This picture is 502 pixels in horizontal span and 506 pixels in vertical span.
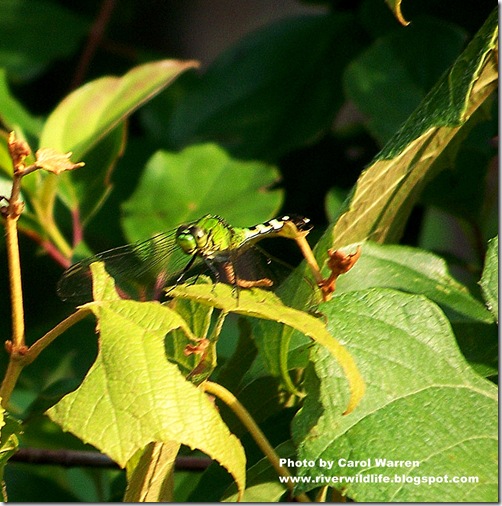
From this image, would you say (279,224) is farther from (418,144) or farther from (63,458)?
(63,458)

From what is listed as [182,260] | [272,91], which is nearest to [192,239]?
[182,260]

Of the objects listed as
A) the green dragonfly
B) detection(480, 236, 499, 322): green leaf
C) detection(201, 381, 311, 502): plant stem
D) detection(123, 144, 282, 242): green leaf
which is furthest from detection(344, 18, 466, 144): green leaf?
detection(201, 381, 311, 502): plant stem

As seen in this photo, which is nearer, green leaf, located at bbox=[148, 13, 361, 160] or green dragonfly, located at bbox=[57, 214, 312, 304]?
green dragonfly, located at bbox=[57, 214, 312, 304]

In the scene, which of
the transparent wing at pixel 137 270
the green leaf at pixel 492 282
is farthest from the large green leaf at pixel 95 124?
the green leaf at pixel 492 282

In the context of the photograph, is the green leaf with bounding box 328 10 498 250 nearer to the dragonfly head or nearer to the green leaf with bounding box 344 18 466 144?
the dragonfly head

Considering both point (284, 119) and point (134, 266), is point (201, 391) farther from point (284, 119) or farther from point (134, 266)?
point (284, 119)

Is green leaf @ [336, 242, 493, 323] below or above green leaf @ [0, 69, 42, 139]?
below
